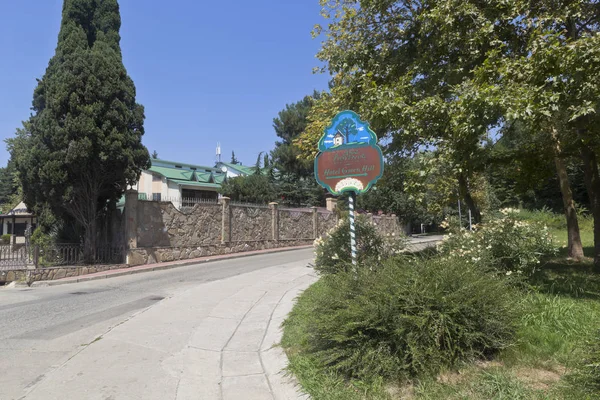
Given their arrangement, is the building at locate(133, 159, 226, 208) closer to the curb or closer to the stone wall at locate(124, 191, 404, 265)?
the stone wall at locate(124, 191, 404, 265)

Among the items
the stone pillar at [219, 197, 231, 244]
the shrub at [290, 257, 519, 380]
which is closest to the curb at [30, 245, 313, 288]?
the stone pillar at [219, 197, 231, 244]

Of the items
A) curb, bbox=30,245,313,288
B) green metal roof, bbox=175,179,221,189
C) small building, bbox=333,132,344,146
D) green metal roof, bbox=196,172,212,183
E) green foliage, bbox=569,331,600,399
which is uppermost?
green metal roof, bbox=196,172,212,183

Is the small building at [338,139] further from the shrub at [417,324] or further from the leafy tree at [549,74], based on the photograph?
the shrub at [417,324]

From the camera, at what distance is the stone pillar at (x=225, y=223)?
21469mm

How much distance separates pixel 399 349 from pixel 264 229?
2031cm

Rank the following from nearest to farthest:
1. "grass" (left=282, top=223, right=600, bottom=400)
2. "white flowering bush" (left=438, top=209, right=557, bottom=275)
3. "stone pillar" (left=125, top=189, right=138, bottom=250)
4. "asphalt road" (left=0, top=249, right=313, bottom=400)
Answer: "grass" (left=282, top=223, right=600, bottom=400)
"asphalt road" (left=0, top=249, right=313, bottom=400)
"white flowering bush" (left=438, top=209, right=557, bottom=275)
"stone pillar" (left=125, top=189, right=138, bottom=250)

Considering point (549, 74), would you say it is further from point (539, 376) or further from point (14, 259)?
point (14, 259)

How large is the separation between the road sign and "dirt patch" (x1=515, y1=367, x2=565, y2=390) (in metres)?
3.18

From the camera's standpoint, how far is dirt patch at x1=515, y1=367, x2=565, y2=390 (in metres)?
3.68

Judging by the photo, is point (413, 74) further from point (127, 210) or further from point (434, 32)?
point (127, 210)

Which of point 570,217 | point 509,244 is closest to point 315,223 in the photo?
point 570,217

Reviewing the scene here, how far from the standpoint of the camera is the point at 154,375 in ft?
16.7

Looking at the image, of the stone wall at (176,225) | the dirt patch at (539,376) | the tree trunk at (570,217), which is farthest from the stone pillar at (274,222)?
the dirt patch at (539,376)

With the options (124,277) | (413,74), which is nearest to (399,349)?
(413,74)
